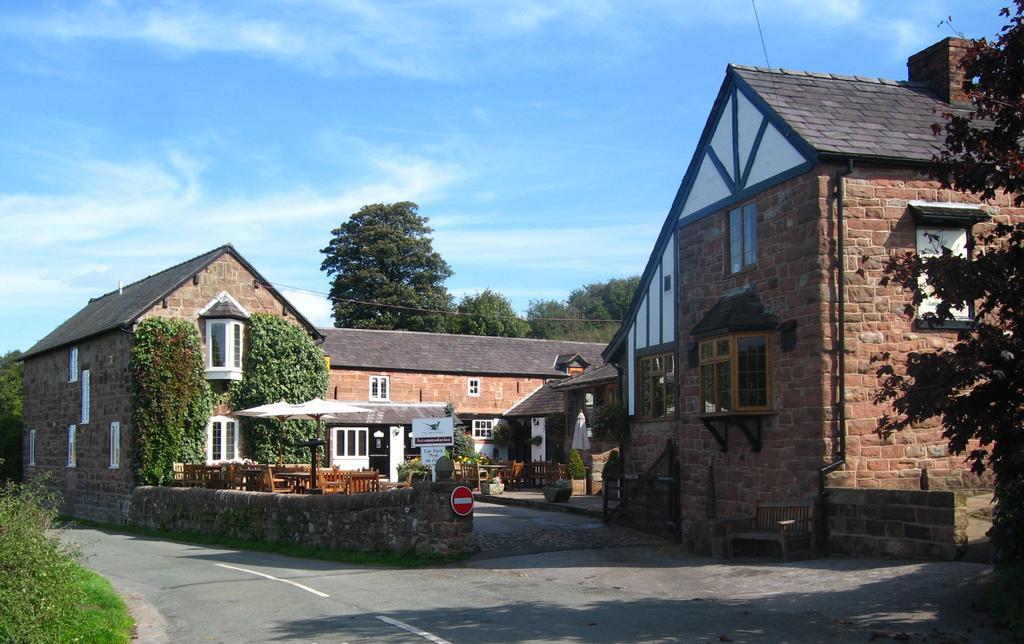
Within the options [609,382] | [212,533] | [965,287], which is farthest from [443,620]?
[609,382]

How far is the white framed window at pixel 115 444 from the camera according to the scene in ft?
113

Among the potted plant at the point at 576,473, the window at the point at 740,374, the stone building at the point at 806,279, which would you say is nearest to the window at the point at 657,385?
the stone building at the point at 806,279

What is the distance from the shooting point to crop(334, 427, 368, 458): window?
1706 inches

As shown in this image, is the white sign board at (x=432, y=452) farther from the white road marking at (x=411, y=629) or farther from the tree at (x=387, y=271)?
the tree at (x=387, y=271)

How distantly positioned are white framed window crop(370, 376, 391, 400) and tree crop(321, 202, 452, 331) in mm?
20936

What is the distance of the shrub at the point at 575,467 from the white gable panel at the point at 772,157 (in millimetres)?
15584

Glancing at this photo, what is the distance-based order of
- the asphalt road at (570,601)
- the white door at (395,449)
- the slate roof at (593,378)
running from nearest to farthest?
1. the asphalt road at (570,601)
2. the slate roof at (593,378)
3. the white door at (395,449)

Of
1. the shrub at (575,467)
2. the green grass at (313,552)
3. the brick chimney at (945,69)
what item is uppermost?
the brick chimney at (945,69)

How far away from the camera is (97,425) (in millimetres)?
36531

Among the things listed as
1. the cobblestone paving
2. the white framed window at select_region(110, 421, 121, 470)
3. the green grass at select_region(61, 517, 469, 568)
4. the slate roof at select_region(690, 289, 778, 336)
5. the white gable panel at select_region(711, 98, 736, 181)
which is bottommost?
the green grass at select_region(61, 517, 469, 568)

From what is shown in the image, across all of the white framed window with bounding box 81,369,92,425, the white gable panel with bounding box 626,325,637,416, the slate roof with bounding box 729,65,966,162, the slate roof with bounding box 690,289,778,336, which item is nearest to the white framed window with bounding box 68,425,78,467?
the white framed window with bounding box 81,369,92,425

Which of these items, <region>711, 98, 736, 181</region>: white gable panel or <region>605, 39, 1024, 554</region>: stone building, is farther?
<region>711, 98, 736, 181</region>: white gable panel

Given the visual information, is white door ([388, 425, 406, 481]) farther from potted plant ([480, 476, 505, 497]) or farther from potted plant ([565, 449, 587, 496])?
potted plant ([565, 449, 587, 496])

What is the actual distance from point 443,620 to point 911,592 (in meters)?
5.75
